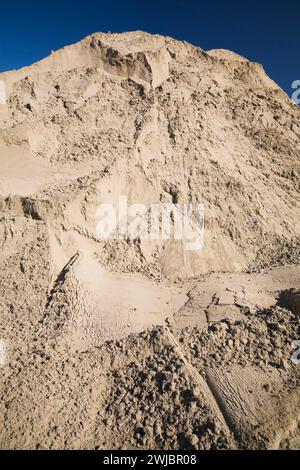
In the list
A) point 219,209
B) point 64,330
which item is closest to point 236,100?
point 219,209

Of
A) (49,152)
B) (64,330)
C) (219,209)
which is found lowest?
(64,330)

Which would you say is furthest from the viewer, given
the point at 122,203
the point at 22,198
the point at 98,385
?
Result: the point at 122,203

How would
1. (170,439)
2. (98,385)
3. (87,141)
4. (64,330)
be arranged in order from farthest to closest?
(87,141)
(64,330)
(98,385)
(170,439)

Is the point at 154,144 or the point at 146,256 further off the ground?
the point at 154,144

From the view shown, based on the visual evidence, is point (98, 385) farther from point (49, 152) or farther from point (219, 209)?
point (49, 152)

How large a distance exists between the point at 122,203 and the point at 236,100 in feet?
22.9

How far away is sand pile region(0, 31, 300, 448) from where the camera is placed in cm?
454

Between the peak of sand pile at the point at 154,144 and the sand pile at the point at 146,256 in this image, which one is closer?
the sand pile at the point at 146,256

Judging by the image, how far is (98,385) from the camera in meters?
5.02

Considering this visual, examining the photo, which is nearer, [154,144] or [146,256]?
[146,256]

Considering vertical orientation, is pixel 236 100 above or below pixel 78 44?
below

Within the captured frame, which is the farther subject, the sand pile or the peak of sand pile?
the peak of sand pile

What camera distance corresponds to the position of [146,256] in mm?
8328

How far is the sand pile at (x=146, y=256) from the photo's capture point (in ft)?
14.9
